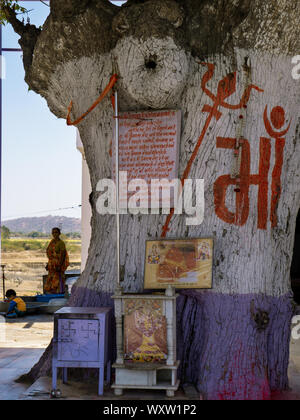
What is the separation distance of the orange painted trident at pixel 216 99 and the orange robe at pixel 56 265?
6.52 meters

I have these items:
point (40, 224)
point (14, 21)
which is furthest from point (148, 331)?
point (40, 224)

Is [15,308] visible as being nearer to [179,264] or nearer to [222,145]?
[179,264]

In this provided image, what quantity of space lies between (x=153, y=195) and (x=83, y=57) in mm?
1600

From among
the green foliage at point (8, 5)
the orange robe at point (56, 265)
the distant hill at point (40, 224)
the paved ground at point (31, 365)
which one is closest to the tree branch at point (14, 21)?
the green foliage at point (8, 5)

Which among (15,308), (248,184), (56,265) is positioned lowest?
(15,308)

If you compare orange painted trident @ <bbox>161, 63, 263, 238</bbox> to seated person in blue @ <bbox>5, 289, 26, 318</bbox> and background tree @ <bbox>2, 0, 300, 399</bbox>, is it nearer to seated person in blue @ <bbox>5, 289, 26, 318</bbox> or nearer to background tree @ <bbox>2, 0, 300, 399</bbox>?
background tree @ <bbox>2, 0, 300, 399</bbox>

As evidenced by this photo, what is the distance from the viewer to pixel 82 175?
1497 cm

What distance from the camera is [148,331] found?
4656 mm

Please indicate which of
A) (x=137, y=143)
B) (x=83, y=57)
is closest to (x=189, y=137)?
(x=137, y=143)

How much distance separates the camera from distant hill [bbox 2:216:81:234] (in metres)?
127

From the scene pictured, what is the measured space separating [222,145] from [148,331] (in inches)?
73.2

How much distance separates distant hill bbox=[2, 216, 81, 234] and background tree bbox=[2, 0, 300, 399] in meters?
120

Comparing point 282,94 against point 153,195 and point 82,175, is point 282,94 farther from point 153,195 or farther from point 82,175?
point 82,175

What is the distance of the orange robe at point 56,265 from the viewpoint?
37.5 feet
